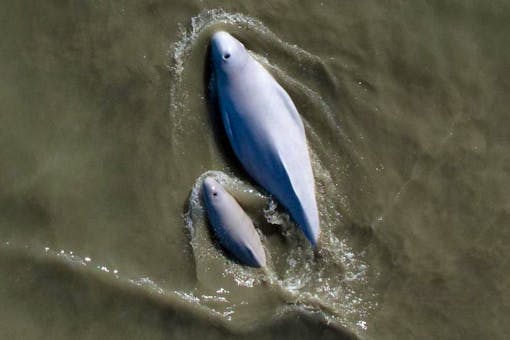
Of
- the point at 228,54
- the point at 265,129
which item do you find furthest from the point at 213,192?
the point at 228,54

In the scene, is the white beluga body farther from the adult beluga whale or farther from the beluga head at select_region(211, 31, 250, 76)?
the beluga head at select_region(211, 31, 250, 76)

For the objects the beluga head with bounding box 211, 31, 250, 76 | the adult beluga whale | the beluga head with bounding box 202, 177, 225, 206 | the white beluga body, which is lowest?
the white beluga body

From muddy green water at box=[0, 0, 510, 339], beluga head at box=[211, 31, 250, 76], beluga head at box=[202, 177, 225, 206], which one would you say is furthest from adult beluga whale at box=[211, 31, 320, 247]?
beluga head at box=[202, 177, 225, 206]

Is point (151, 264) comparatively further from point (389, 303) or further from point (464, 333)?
point (464, 333)

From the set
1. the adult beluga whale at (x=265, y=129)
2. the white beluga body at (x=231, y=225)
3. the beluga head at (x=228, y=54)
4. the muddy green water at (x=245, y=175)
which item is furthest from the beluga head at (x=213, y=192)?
the beluga head at (x=228, y=54)

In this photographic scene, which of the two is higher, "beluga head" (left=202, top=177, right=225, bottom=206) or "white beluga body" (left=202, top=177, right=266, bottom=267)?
"beluga head" (left=202, top=177, right=225, bottom=206)

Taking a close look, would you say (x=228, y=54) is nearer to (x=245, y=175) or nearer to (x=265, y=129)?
(x=265, y=129)

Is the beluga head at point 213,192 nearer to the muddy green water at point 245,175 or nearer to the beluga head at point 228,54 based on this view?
the muddy green water at point 245,175

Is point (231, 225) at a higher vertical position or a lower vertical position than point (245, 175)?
lower
